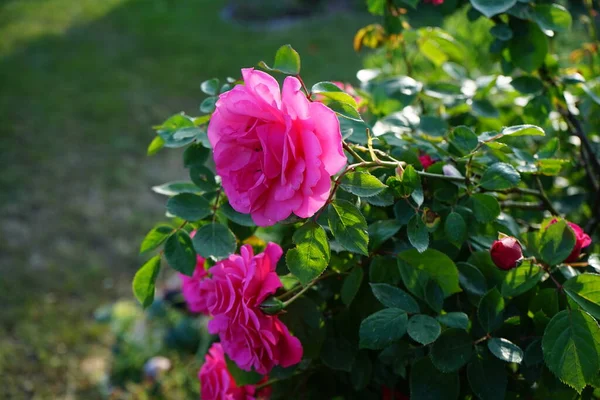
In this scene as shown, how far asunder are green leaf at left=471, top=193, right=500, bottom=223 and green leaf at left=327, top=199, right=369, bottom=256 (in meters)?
0.19

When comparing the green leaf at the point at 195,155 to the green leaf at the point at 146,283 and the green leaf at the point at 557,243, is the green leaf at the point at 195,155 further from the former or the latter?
the green leaf at the point at 557,243

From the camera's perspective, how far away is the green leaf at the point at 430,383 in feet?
2.38

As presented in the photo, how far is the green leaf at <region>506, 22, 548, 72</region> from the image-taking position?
3.24 feet

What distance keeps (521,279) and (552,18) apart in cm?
45

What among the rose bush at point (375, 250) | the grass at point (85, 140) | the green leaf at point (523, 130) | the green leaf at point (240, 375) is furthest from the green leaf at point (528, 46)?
the grass at point (85, 140)

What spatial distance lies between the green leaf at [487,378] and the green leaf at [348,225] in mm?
211

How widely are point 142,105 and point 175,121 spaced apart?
12.8 feet

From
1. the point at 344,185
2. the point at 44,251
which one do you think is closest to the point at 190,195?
the point at 344,185

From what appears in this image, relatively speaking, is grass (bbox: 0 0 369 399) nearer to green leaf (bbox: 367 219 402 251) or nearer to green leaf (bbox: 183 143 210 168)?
green leaf (bbox: 183 143 210 168)

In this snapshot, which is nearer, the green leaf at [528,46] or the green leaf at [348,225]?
the green leaf at [348,225]

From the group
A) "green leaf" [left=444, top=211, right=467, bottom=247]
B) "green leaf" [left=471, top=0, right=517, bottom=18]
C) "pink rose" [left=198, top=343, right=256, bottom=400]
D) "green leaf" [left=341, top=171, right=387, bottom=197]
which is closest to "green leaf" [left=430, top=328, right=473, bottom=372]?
"green leaf" [left=444, top=211, right=467, bottom=247]

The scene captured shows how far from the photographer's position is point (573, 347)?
26.1 inches

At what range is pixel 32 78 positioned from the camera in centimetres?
491

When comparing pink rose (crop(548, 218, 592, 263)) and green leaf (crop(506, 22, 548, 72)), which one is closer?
pink rose (crop(548, 218, 592, 263))
